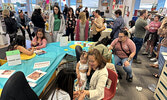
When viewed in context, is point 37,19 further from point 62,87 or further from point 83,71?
point 62,87

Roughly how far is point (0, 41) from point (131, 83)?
4868mm

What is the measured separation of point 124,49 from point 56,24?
2025 mm

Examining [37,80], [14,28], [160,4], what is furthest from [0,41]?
[160,4]

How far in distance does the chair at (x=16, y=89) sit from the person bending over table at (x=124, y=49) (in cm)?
177

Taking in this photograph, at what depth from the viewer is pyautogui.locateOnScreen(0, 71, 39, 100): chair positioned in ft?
3.19

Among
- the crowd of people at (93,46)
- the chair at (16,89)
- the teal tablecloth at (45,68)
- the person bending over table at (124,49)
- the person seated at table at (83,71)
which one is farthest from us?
the person bending over table at (124,49)

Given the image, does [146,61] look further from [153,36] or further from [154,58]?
[153,36]

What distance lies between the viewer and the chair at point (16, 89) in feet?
3.19

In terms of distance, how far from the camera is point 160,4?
4.38 metres

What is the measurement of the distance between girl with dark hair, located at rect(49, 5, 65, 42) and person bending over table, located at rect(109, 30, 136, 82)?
5.45 feet

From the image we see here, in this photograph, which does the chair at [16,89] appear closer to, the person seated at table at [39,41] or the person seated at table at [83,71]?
the person seated at table at [83,71]

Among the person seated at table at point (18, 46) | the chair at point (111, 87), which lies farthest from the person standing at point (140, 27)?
the person seated at table at point (18, 46)

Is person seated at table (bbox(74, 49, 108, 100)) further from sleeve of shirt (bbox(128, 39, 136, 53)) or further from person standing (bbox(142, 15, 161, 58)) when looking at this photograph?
person standing (bbox(142, 15, 161, 58))

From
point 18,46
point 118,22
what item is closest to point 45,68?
point 18,46
